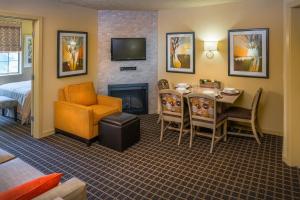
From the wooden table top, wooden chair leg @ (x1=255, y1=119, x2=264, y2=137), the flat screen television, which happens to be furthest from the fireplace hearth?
wooden chair leg @ (x1=255, y1=119, x2=264, y2=137)

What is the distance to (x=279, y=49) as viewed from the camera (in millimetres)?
4691

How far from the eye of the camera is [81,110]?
4.40 m

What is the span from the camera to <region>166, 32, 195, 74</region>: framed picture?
5770 mm

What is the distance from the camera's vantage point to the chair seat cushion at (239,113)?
14.7 ft

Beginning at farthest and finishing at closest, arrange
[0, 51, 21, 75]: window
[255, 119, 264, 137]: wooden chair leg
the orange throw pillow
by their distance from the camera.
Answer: [0, 51, 21, 75]: window → [255, 119, 264, 137]: wooden chair leg → the orange throw pillow

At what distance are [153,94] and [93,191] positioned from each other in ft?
12.4

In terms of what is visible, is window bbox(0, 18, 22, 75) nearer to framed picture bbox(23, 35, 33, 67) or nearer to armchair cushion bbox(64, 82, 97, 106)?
framed picture bbox(23, 35, 33, 67)

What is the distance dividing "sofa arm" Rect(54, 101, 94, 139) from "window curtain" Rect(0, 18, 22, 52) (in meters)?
3.83

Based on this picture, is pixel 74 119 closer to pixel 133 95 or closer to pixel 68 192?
pixel 133 95

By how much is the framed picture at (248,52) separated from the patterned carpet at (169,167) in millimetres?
1318

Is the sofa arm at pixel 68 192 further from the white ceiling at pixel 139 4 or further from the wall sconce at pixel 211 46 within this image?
the wall sconce at pixel 211 46

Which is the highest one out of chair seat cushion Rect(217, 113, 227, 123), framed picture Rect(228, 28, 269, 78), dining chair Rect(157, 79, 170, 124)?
framed picture Rect(228, 28, 269, 78)

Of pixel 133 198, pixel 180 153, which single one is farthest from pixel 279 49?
pixel 133 198

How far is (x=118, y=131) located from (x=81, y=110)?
78 centimetres
